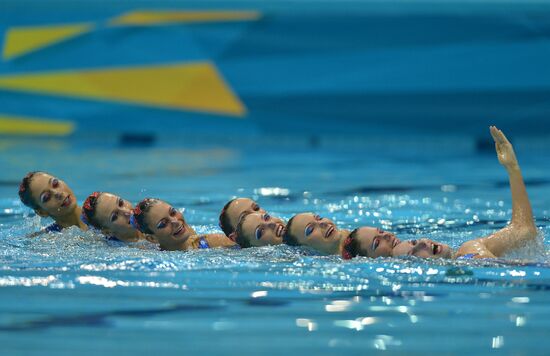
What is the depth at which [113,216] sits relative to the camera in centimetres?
601

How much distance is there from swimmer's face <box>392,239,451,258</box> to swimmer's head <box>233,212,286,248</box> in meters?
0.62

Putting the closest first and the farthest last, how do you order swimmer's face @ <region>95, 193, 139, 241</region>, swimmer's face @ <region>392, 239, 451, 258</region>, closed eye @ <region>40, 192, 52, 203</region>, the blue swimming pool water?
1. the blue swimming pool water
2. swimmer's face @ <region>392, 239, 451, 258</region>
3. swimmer's face @ <region>95, 193, 139, 241</region>
4. closed eye @ <region>40, 192, 52, 203</region>

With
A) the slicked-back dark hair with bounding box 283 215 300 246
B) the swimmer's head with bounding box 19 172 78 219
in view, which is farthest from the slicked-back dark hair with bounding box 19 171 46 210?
the slicked-back dark hair with bounding box 283 215 300 246

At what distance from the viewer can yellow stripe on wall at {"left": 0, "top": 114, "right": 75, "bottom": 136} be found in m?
14.3

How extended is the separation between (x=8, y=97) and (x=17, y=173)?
174 inches

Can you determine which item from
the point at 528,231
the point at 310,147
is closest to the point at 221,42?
the point at 310,147

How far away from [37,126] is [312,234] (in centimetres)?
956

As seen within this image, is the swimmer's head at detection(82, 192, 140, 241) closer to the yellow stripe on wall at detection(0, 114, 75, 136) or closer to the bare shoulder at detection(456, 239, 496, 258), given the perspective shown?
the bare shoulder at detection(456, 239, 496, 258)

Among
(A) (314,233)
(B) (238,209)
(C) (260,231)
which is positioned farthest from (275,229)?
(B) (238,209)

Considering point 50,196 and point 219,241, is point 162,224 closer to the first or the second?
point 219,241

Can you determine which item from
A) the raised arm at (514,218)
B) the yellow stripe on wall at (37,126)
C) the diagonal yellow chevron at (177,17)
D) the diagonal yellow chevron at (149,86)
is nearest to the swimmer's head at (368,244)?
the raised arm at (514,218)

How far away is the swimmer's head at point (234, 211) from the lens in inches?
230

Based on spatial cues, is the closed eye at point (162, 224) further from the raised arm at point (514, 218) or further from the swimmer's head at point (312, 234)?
the raised arm at point (514, 218)

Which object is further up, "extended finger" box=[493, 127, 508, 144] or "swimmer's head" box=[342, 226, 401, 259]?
"extended finger" box=[493, 127, 508, 144]
